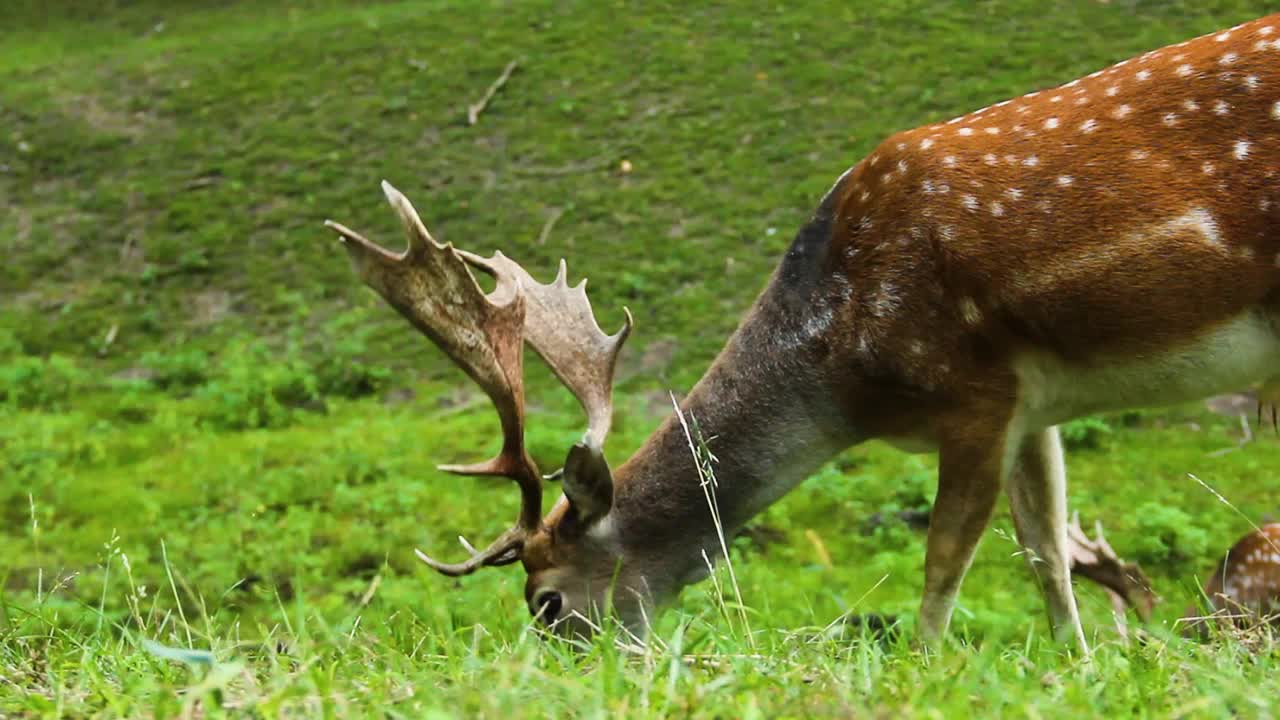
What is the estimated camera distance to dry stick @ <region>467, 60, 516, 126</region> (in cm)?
1484

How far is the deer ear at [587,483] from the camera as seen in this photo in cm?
427

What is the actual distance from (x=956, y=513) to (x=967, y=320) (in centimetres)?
63

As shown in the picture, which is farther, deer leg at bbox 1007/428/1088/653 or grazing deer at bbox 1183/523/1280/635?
grazing deer at bbox 1183/523/1280/635

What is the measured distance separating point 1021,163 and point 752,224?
8.00 meters

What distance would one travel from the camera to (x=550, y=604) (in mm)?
4535

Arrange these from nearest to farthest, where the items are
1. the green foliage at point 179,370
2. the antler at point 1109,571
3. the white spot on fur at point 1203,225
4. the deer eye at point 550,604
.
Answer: the white spot on fur at point 1203,225
the deer eye at point 550,604
the antler at point 1109,571
the green foliage at point 179,370

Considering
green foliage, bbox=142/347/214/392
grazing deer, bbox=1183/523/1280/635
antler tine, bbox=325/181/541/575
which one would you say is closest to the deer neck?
antler tine, bbox=325/181/541/575

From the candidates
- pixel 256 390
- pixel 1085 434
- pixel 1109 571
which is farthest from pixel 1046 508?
pixel 256 390

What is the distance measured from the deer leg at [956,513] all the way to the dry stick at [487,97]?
38.1ft

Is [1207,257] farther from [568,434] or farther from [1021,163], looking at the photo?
[568,434]

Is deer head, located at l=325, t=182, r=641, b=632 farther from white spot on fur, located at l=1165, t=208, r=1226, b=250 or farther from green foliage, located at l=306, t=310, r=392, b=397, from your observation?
green foliage, located at l=306, t=310, r=392, b=397

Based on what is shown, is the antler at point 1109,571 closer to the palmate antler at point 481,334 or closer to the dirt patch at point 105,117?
the palmate antler at point 481,334

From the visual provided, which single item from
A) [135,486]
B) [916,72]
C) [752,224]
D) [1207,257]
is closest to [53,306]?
[135,486]

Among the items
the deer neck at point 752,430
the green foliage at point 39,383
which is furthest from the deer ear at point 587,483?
the green foliage at point 39,383
